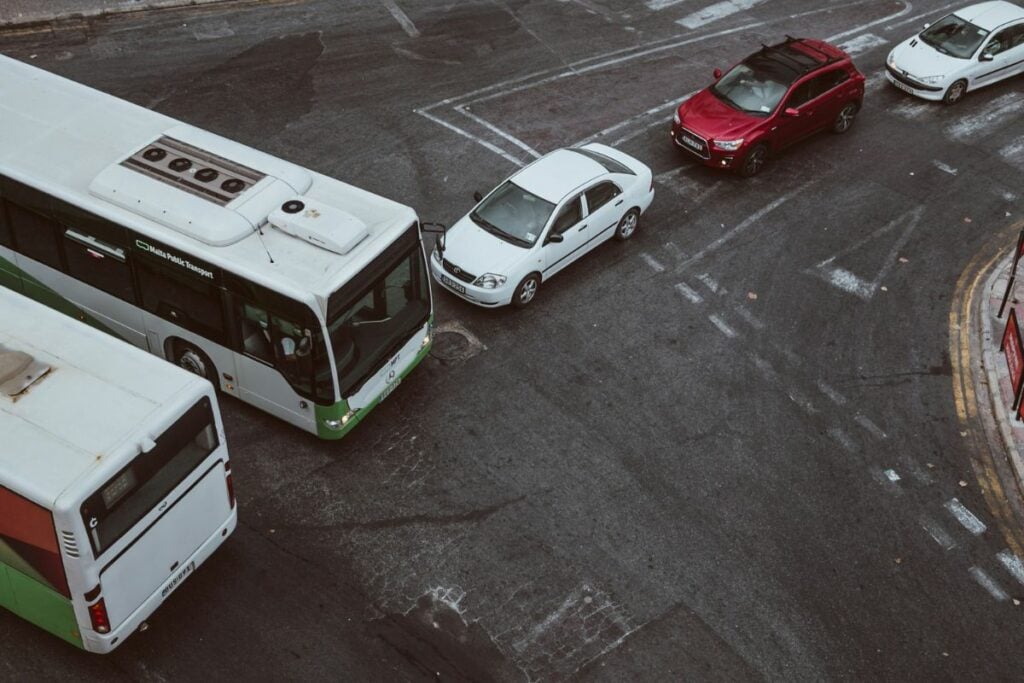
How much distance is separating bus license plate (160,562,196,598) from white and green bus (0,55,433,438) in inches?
105

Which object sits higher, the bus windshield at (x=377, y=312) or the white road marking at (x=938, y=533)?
the bus windshield at (x=377, y=312)

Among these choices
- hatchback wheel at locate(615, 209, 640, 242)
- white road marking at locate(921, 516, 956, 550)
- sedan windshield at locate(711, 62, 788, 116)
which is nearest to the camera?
white road marking at locate(921, 516, 956, 550)

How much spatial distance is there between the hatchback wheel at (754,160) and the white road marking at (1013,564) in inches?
370

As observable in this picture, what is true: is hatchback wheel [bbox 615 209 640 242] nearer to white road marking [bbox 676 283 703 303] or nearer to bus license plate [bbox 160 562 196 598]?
white road marking [bbox 676 283 703 303]

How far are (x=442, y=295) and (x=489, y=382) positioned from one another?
7.41ft

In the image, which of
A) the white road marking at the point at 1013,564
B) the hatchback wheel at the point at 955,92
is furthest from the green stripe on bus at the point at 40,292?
the hatchback wheel at the point at 955,92

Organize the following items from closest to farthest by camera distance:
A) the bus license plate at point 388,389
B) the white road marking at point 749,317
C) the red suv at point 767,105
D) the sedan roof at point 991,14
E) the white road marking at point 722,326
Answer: the bus license plate at point 388,389, the white road marking at point 722,326, the white road marking at point 749,317, the red suv at point 767,105, the sedan roof at point 991,14

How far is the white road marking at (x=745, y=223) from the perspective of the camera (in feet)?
57.8

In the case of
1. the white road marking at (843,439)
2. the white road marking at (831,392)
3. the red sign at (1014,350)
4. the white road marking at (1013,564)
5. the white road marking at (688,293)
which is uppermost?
the red sign at (1014,350)

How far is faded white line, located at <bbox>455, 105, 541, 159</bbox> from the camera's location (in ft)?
65.6

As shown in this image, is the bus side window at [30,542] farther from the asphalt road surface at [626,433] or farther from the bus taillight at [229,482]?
the bus taillight at [229,482]

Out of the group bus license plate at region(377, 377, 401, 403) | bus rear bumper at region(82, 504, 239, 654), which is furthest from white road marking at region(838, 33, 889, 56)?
→ bus rear bumper at region(82, 504, 239, 654)

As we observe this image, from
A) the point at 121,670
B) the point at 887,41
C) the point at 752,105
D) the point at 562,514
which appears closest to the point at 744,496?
the point at 562,514

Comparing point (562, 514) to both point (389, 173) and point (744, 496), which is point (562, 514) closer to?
point (744, 496)
